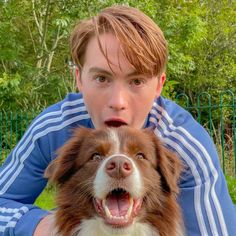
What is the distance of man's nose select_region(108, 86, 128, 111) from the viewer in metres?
3.27

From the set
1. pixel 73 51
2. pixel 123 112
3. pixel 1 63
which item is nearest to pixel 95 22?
pixel 73 51

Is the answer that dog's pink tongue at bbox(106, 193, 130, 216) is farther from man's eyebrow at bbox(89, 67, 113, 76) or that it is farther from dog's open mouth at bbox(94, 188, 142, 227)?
man's eyebrow at bbox(89, 67, 113, 76)

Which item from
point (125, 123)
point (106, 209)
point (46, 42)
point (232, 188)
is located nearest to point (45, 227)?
point (106, 209)

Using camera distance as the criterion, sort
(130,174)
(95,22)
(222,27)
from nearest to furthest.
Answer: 1. (130,174)
2. (95,22)
3. (222,27)

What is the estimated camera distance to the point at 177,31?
1700cm

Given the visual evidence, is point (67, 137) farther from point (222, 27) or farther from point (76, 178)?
point (222, 27)

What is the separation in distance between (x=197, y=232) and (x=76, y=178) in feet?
2.87

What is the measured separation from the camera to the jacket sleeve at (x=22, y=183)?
11.3ft

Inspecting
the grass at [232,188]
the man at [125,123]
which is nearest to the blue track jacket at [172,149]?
the man at [125,123]

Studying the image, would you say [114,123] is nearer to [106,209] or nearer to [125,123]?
[125,123]

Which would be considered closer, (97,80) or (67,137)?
(97,80)

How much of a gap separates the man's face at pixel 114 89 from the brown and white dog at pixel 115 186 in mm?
141

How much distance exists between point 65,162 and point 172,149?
705 millimetres

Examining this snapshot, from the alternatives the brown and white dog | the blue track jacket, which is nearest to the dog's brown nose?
the brown and white dog
